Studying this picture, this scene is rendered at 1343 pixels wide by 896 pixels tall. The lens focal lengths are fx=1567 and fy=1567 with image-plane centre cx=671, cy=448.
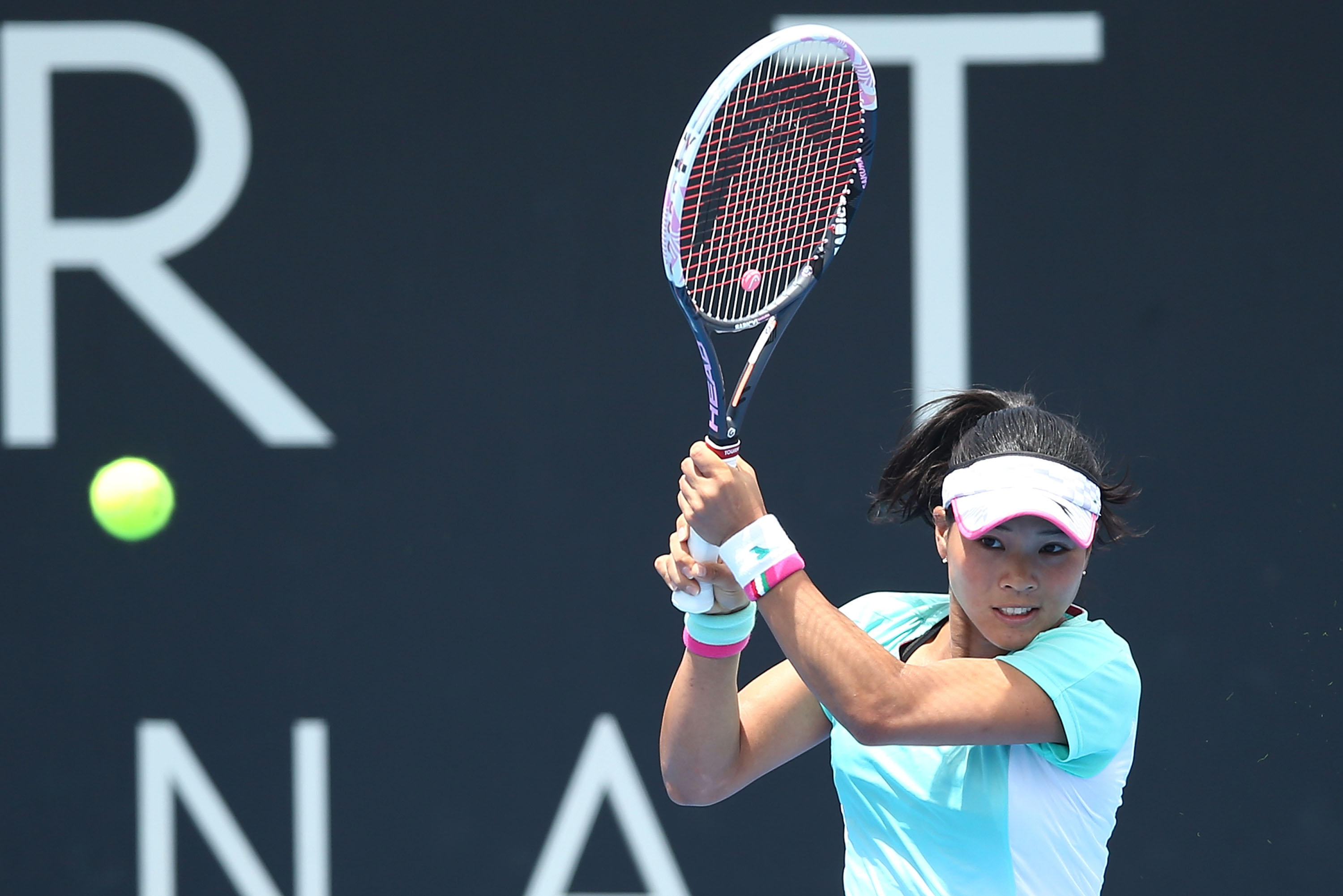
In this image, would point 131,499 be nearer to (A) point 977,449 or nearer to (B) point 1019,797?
(A) point 977,449

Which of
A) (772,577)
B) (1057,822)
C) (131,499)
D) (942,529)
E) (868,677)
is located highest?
(131,499)

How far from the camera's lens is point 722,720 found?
6.20 feet

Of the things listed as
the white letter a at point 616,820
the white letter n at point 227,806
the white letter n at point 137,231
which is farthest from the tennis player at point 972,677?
the white letter n at point 137,231

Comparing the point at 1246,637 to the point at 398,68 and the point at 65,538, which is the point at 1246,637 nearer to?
the point at 398,68

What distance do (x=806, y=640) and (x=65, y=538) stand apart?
204 cm

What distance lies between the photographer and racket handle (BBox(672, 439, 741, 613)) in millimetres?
1760

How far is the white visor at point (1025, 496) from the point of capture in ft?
5.54

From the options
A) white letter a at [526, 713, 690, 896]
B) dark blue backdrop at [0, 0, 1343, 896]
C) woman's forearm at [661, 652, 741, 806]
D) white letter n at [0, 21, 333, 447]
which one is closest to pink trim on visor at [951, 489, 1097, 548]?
woman's forearm at [661, 652, 741, 806]

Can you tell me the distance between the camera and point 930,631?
76.4 inches

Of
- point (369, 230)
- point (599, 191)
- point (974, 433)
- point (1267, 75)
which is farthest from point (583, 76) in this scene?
point (974, 433)

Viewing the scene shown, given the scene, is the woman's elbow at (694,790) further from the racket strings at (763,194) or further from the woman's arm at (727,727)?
the racket strings at (763,194)

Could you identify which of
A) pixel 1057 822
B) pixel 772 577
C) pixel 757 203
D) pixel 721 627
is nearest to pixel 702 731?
pixel 721 627

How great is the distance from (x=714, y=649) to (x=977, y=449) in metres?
0.39

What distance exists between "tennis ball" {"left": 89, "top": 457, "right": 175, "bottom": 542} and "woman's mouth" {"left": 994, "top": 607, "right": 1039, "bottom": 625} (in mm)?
1954
